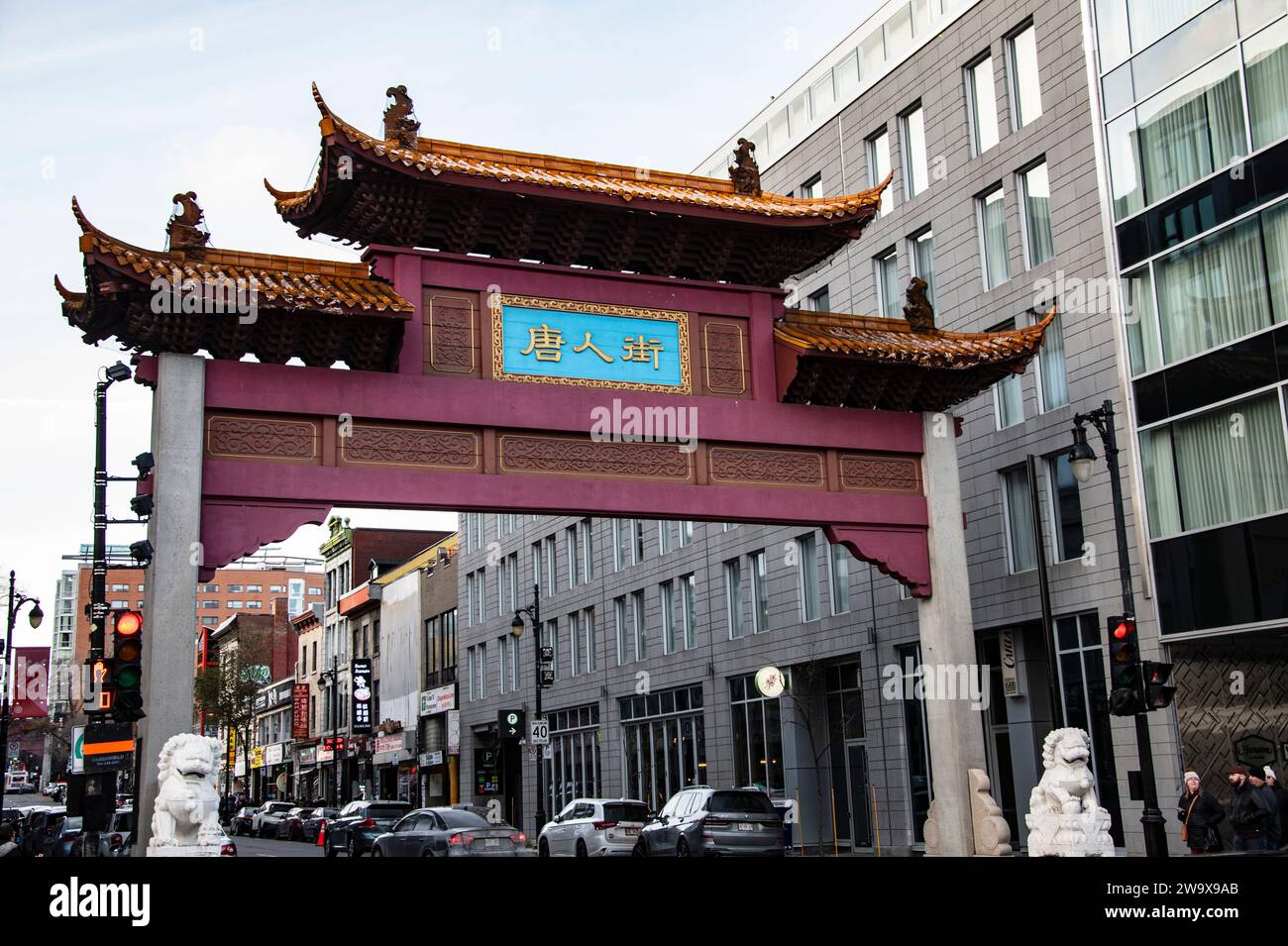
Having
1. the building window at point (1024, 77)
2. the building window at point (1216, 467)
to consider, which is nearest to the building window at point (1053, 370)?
the building window at point (1216, 467)

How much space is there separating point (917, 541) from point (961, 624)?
1.50 m

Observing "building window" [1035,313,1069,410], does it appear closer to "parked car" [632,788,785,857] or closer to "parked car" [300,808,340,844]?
"parked car" [632,788,785,857]

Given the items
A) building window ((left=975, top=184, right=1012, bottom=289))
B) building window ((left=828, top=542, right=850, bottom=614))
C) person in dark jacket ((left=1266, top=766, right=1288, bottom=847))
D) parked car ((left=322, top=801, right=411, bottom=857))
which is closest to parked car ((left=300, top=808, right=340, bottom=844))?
parked car ((left=322, top=801, right=411, bottom=857))

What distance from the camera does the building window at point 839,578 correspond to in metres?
33.8

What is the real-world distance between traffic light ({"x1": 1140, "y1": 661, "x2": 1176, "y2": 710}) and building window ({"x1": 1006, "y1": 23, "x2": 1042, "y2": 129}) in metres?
14.2

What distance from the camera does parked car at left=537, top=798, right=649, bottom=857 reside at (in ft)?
91.0

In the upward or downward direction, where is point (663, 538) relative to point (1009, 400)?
downward

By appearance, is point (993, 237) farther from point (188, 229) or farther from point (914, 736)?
point (188, 229)

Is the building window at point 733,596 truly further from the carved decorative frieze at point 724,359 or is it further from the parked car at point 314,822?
the carved decorative frieze at point 724,359

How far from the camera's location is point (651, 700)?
143 ft

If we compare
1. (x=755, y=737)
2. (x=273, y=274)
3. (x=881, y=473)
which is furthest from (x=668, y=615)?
(x=273, y=274)

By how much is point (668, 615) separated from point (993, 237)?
18.4 meters

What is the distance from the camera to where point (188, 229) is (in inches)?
727

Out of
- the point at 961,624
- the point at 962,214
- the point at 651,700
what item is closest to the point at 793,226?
the point at 961,624
